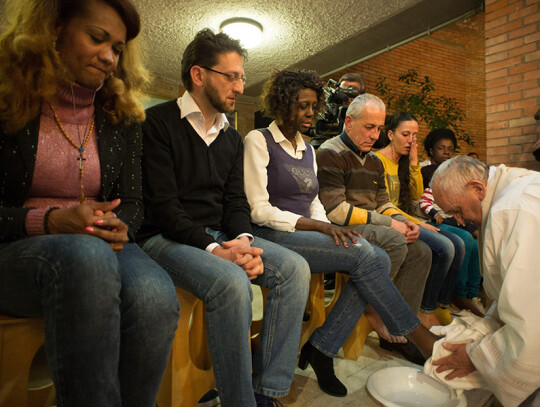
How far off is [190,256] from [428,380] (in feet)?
4.00

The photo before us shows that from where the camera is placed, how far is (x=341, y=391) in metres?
1.60

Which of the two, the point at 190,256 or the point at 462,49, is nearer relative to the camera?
the point at 190,256

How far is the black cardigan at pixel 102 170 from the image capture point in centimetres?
103

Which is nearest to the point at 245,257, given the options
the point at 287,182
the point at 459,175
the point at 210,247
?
the point at 210,247

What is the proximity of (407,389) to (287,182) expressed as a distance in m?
1.14

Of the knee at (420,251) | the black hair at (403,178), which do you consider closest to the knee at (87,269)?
the knee at (420,251)

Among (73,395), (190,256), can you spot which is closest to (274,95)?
(190,256)

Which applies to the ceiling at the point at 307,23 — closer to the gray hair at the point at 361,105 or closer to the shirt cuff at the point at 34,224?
the gray hair at the point at 361,105

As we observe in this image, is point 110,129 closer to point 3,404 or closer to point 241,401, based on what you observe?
point 3,404

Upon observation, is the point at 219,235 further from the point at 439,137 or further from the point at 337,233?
the point at 439,137

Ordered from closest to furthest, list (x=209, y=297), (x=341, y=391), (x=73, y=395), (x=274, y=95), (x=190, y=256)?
(x=73, y=395) → (x=209, y=297) → (x=190, y=256) → (x=341, y=391) → (x=274, y=95)

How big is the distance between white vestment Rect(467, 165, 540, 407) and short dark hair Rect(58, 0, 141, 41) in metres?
1.45

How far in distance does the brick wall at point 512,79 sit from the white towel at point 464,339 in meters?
2.88

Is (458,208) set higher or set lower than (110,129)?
lower
